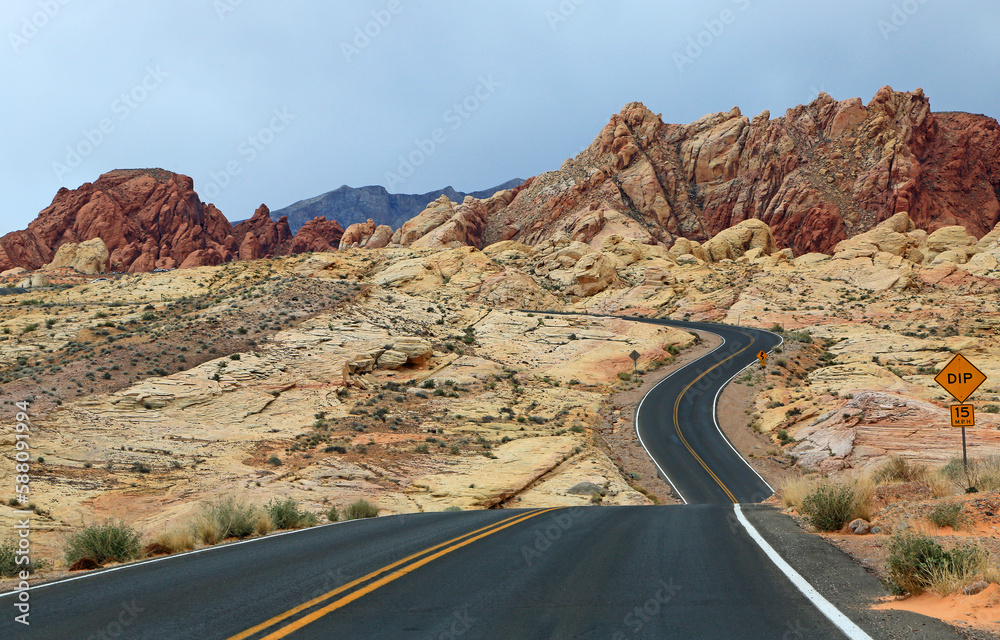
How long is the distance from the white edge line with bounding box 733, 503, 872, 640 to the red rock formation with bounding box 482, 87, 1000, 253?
102698 mm

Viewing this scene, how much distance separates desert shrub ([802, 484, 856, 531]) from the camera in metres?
9.24

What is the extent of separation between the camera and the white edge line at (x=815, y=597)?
15.3ft

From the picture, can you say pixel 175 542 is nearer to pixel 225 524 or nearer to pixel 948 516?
pixel 225 524

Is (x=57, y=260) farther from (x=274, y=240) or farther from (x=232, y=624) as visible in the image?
(x=232, y=624)

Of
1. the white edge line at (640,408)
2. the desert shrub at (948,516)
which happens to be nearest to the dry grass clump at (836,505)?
the desert shrub at (948,516)

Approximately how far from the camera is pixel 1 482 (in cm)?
1772

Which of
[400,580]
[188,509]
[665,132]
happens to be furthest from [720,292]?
[400,580]

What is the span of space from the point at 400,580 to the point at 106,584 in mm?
3879

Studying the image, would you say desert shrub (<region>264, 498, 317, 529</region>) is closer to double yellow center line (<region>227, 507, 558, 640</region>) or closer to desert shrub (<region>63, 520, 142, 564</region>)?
desert shrub (<region>63, 520, 142, 564</region>)

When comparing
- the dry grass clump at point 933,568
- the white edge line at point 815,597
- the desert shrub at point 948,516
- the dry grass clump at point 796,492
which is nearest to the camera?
the white edge line at point 815,597

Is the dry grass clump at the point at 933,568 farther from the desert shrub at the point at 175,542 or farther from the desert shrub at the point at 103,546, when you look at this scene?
the desert shrub at the point at 103,546

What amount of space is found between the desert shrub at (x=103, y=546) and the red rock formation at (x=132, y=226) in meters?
139

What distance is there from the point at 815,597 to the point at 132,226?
6381 inches

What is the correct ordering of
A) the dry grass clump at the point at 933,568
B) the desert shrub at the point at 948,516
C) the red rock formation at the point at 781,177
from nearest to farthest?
the dry grass clump at the point at 933,568, the desert shrub at the point at 948,516, the red rock formation at the point at 781,177
